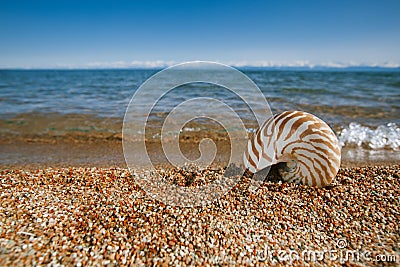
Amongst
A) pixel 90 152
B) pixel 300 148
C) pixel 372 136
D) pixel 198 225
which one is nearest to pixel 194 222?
pixel 198 225

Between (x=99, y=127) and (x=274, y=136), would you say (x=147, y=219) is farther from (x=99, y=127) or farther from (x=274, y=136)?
(x=99, y=127)

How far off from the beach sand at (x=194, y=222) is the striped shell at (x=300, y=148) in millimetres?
206

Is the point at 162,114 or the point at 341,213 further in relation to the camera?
the point at 162,114

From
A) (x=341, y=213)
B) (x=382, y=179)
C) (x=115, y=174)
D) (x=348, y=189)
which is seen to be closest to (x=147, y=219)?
(x=115, y=174)

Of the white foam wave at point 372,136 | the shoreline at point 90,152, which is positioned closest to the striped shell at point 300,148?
the shoreline at point 90,152

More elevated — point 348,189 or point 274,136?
point 274,136

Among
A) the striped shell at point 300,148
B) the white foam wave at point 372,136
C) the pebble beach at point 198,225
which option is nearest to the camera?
the pebble beach at point 198,225

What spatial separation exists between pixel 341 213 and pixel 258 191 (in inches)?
38.9

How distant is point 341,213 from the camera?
3.21 metres

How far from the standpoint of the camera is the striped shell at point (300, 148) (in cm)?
347

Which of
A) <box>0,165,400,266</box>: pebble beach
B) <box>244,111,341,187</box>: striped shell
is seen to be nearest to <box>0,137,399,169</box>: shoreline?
<box>0,165,400,266</box>: pebble beach

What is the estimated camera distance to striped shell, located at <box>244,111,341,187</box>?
347 centimetres

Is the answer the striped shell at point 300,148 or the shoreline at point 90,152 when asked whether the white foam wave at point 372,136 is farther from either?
the striped shell at point 300,148

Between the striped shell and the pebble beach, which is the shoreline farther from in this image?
the striped shell
